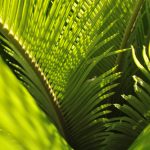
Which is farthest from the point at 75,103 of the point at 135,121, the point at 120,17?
the point at 120,17

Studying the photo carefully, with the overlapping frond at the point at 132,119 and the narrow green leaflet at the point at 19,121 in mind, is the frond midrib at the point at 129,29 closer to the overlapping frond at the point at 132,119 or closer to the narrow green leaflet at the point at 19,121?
the overlapping frond at the point at 132,119

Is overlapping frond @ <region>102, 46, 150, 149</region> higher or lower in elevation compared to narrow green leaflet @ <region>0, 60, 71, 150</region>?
lower

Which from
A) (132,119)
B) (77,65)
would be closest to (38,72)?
(77,65)

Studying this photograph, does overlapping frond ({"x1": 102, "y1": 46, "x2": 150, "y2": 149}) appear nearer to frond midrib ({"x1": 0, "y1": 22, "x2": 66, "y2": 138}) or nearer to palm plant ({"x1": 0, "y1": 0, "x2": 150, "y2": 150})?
palm plant ({"x1": 0, "y1": 0, "x2": 150, "y2": 150})

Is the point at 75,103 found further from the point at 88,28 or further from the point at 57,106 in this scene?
the point at 88,28

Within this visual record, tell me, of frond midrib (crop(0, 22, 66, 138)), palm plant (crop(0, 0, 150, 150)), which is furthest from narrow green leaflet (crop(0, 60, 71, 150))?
frond midrib (crop(0, 22, 66, 138))

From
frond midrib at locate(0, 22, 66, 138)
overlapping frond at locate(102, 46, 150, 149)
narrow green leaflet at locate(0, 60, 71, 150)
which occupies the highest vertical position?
frond midrib at locate(0, 22, 66, 138)
